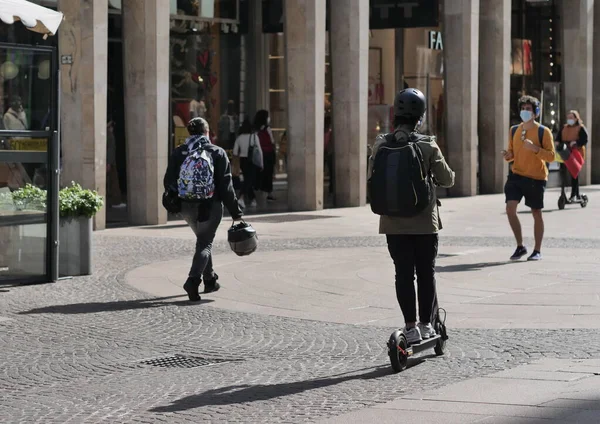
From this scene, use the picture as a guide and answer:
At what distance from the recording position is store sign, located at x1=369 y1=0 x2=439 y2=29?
25.7 meters

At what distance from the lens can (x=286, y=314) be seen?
35.9 feet

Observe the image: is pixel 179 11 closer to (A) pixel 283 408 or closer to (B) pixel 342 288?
(B) pixel 342 288

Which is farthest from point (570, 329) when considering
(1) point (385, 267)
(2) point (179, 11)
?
(2) point (179, 11)

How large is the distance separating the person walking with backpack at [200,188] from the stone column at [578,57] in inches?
836

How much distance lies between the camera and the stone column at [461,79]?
27.1 meters

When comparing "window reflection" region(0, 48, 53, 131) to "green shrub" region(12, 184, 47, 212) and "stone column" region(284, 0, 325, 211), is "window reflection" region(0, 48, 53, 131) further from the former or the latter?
"stone column" region(284, 0, 325, 211)

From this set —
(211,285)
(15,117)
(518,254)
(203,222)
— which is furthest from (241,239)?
(518,254)

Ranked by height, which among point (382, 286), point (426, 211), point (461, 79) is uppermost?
point (461, 79)

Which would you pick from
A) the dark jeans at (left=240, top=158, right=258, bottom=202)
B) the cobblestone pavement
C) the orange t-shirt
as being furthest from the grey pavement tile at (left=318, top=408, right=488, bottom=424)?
the dark jeans at (left=240, top=158, right=258, bottom=202)

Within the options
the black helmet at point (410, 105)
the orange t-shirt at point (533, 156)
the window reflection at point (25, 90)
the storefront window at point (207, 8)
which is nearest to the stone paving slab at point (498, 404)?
the black helmet at point (410, 105)

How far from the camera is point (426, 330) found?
333 inches

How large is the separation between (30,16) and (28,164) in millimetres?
1582

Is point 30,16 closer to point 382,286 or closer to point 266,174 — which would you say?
point 382,286

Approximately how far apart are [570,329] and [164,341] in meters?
3.00
